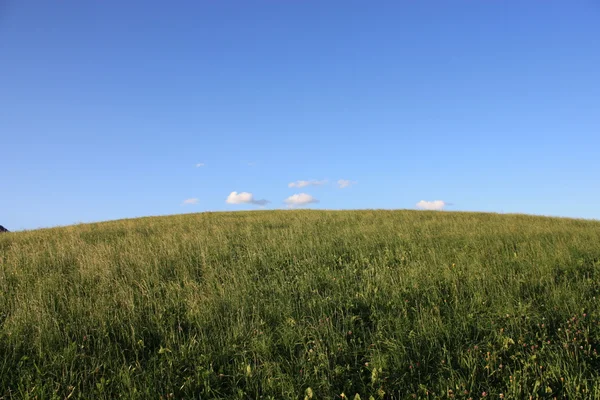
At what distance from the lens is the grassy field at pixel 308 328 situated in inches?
154

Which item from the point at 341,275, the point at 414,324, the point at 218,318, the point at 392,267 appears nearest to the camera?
the point at 414,324

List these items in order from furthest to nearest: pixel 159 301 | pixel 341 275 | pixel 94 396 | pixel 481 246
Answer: pixel 481 246, pixel 341 275, pixel 159 301, pixel 94 396

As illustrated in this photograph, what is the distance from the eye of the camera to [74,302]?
596 cm

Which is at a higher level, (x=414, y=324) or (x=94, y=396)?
(x=414, y=324)

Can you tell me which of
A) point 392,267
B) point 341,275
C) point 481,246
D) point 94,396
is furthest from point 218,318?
point 481,246

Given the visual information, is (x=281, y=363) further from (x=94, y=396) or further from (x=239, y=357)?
(x=94, y=396)

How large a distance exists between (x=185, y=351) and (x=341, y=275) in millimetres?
3081

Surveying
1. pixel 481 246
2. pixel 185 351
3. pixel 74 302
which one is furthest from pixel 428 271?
pixel 74 302

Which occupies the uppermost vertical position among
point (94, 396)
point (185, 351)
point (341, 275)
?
point (341, 275)

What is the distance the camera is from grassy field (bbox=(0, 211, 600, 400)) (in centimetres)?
390

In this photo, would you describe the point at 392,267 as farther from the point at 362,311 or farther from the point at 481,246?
the point at 481,246

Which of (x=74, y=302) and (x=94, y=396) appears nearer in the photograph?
(x=94, y=396)

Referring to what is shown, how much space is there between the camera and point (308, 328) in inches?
187

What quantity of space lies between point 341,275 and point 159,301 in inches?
119
